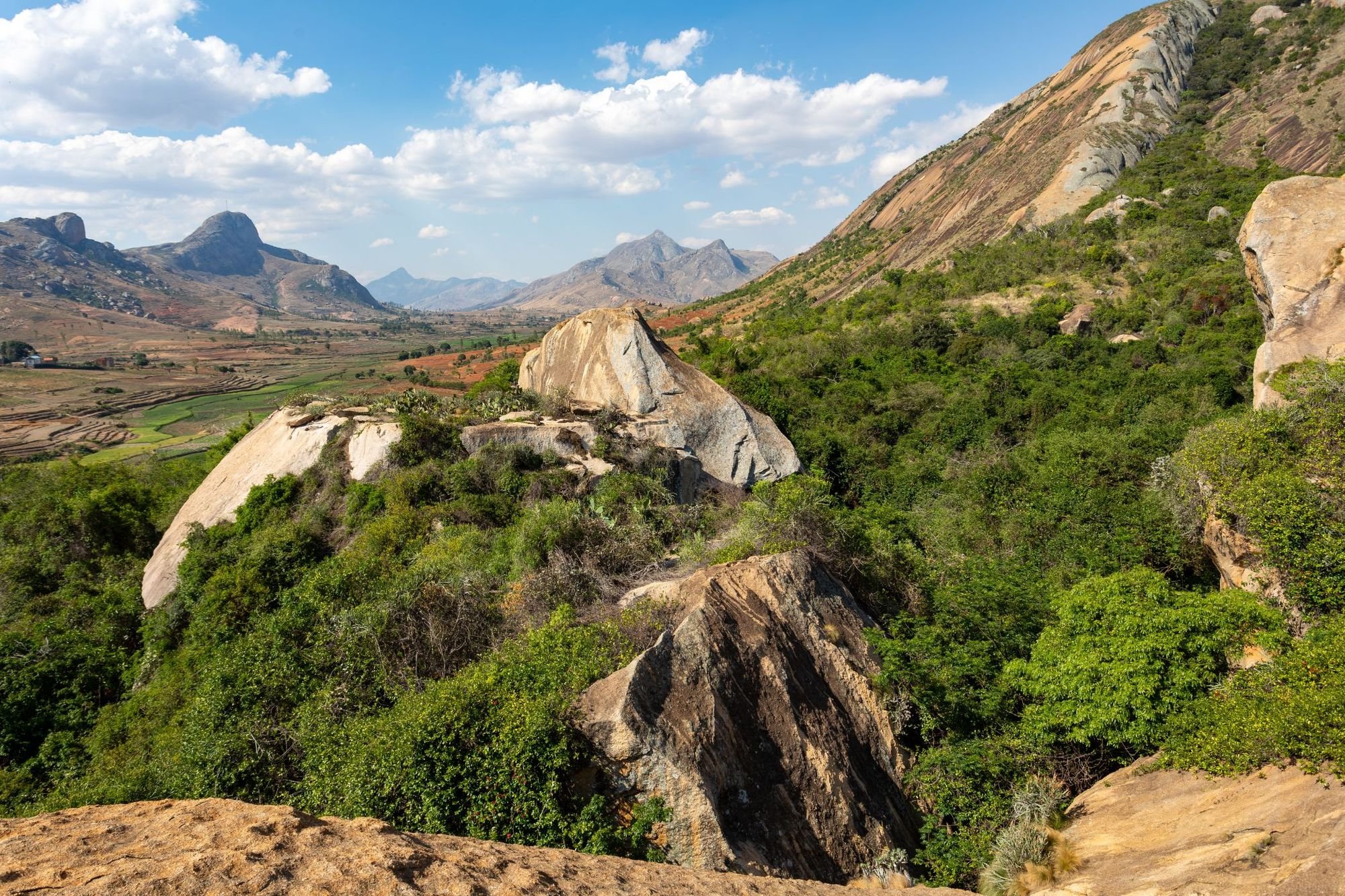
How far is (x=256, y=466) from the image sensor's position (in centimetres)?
1864

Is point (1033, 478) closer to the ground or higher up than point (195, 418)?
closer to the ground

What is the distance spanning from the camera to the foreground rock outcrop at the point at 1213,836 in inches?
219

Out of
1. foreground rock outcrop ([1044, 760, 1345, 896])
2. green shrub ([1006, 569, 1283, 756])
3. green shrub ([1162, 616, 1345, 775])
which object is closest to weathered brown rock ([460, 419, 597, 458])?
green shrub ([1006, 569, 1283, 756])

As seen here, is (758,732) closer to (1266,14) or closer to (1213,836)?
(1213,836)

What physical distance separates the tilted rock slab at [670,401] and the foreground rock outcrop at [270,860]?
1362cm

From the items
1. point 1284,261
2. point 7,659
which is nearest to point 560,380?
point 7,659

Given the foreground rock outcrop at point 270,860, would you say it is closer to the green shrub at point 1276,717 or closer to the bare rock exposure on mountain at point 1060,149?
the green shrub at point 1276,717

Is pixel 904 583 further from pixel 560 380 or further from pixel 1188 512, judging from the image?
pixel 560 380

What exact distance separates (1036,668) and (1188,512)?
8046mm

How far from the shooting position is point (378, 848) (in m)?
5.29

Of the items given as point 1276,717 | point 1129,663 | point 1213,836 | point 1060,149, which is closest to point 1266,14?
point 1060,149

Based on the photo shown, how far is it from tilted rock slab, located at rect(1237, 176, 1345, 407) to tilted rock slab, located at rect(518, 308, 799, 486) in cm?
1271

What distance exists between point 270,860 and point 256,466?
16824 mm

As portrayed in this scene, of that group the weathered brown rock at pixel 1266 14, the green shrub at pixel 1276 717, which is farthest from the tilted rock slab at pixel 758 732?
the weathered brown rock at pixel 1266 14
